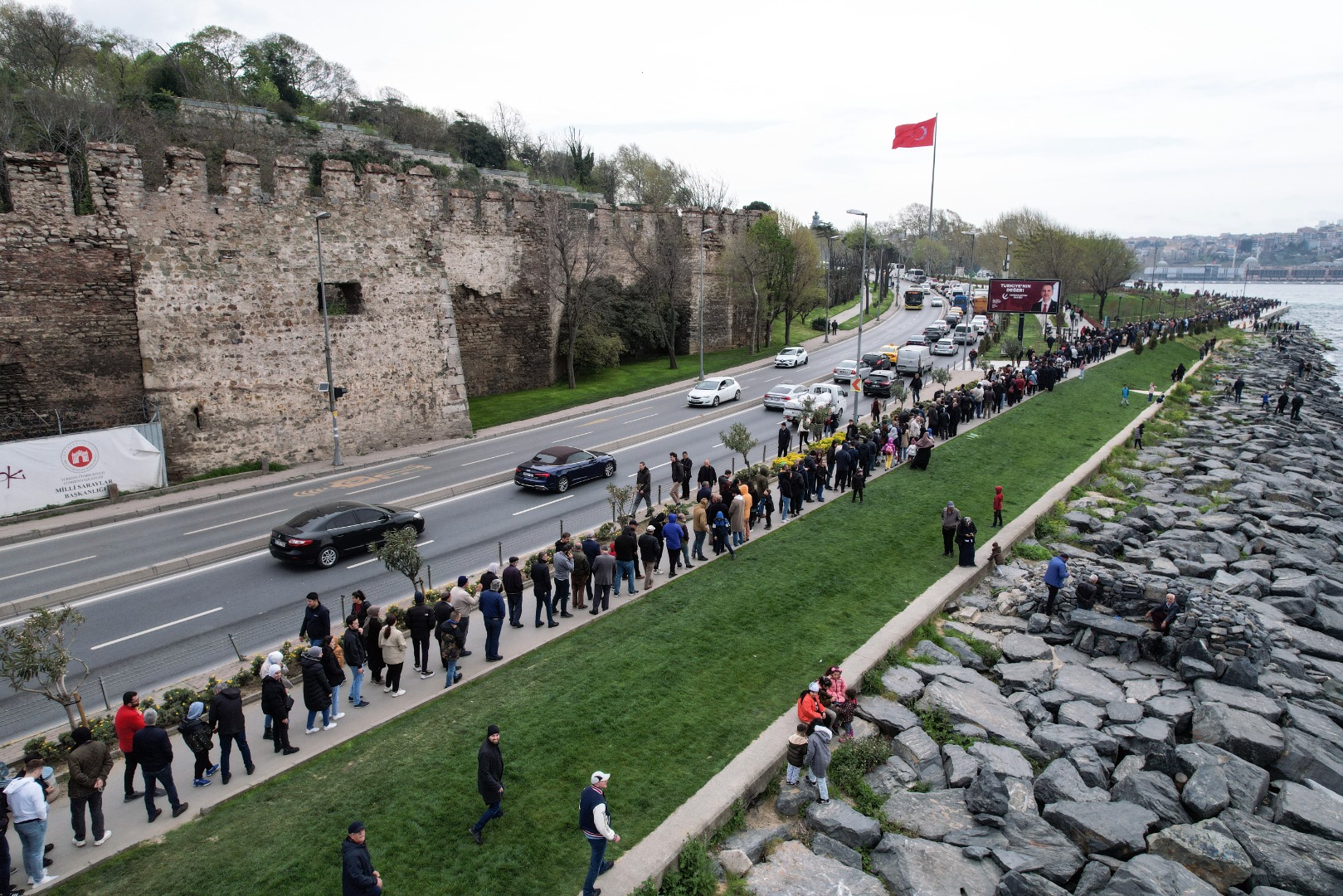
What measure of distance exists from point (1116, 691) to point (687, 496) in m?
11.2

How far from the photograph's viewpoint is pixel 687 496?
70.9 ft

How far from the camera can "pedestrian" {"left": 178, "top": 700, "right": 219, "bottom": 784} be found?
9305mm

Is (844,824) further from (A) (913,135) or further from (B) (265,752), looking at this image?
(A) (913,135)

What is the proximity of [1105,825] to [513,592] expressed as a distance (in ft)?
30.2

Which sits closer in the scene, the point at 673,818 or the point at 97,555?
the point at 673,818

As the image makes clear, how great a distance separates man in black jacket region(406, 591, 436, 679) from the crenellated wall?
17042 millimetres

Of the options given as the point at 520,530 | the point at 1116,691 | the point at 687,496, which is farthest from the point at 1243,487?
the point at 520,530

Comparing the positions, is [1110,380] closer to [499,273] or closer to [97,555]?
[499,273]

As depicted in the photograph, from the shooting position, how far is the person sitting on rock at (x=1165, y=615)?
1505 cm

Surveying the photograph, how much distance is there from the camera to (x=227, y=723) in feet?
30.8

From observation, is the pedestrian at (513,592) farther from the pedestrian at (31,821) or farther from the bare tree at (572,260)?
the bare tree at (572,260)

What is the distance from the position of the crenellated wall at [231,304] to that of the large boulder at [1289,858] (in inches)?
1071

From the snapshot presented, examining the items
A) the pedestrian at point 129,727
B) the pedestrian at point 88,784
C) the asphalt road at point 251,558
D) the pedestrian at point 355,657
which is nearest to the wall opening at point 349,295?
the asphalt road at point 251,558

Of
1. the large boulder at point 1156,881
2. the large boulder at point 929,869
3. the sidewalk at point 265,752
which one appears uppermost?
the sidewalk at point 265,752
